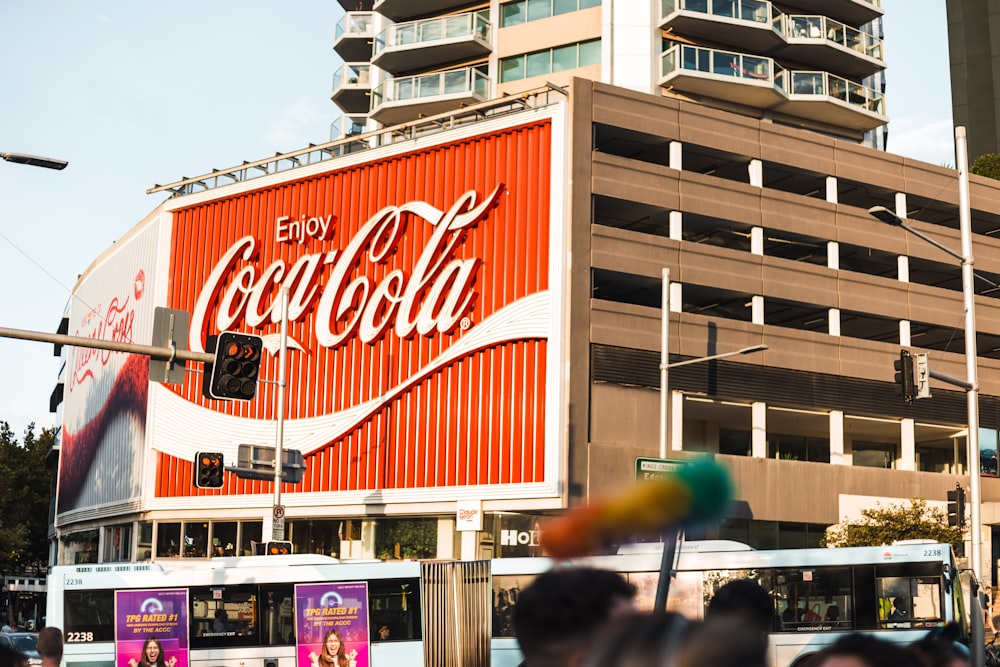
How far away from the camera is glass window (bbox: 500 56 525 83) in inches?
2249

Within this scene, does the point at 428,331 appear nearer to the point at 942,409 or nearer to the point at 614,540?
the point at 942,409

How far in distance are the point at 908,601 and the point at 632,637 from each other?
23.8 metres

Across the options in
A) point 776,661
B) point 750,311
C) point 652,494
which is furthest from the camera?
point 750,311

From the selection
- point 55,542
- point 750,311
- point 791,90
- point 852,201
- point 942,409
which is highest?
point 791,90

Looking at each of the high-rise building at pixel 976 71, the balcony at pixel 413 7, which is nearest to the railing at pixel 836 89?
the balcony at pixel 413 7

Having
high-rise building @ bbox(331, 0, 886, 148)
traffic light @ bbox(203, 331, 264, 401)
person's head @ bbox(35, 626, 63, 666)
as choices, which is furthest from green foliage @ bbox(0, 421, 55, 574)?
person's head @ bbox(35, 626, 63, 666)

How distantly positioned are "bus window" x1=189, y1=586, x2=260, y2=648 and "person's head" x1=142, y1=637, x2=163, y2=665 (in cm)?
70

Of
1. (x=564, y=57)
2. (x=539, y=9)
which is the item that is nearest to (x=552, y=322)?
(x=564, y=57)

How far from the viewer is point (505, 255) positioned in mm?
45875

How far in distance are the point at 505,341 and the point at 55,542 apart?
46811 millimetres

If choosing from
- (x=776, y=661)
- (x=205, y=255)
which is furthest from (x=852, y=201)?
(x=776, y=661)

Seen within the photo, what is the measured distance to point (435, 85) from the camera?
5628 centimetres

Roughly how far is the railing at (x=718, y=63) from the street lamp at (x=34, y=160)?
3668 centimetres

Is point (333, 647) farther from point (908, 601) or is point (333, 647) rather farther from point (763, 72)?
point (763, 72)
